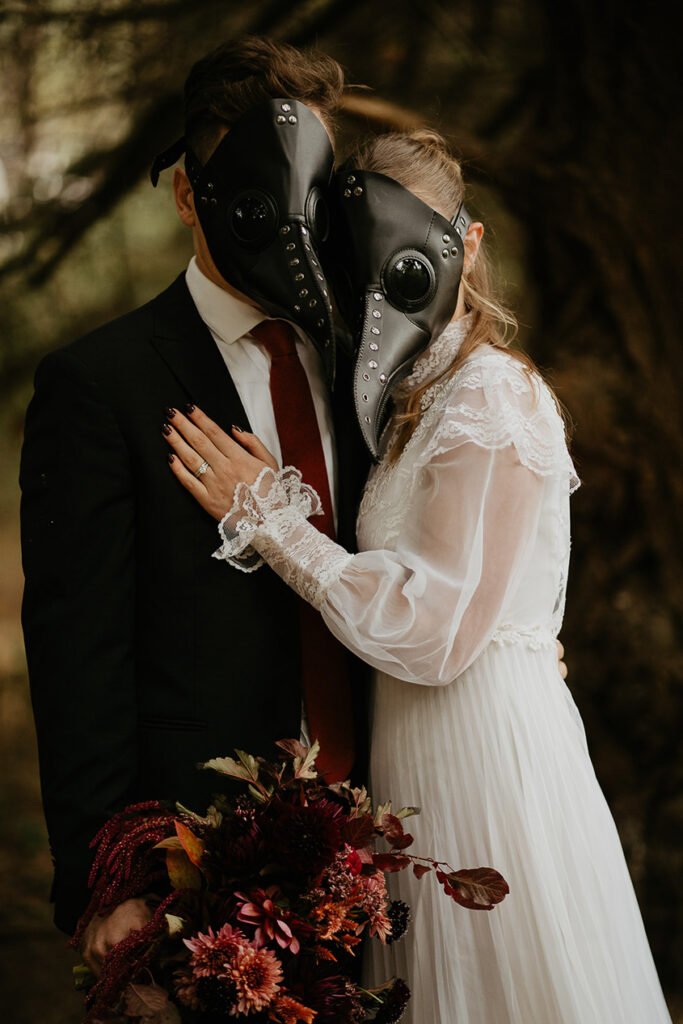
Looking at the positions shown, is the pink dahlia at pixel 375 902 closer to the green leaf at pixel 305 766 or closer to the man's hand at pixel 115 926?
the green leaf at pixel 305 766

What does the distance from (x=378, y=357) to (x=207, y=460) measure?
27cm

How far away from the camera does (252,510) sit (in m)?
1.26

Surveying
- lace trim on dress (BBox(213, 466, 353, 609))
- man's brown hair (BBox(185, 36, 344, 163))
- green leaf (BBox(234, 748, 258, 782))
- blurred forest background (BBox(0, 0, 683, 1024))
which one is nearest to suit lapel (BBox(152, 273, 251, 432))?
lace trim on dress (BBox(213, 466, 353, 609))

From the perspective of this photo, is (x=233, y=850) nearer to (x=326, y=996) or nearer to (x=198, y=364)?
(x=326, y=996)

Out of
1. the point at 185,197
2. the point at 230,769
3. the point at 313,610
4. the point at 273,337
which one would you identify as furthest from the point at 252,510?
the point at 185,197

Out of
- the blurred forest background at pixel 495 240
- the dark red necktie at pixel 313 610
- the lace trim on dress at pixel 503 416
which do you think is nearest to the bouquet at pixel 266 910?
the dark red necktie at pixel 313 610

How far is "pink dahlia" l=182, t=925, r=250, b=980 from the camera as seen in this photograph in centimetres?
84

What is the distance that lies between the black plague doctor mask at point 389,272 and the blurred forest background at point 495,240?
1.09 metres

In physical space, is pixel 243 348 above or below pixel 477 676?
above

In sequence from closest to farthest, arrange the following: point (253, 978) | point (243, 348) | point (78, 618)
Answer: point (253, 978) < point (78, 618) < point (243, 348)

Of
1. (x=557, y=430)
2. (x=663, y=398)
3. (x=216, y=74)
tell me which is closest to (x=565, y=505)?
(x=557, y=430)

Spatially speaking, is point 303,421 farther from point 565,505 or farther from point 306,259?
point 565,505

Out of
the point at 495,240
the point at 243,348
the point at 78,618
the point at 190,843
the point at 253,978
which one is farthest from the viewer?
the point at 495,240

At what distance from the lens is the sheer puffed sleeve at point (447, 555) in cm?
122
